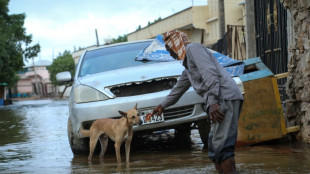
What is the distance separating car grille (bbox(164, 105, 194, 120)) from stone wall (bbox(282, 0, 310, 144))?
1523 millimetres

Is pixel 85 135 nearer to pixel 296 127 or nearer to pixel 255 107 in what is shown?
pixel 255 107

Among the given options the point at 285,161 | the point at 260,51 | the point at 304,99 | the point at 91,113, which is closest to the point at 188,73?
the point at 285,161

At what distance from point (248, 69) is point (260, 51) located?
4.15 m

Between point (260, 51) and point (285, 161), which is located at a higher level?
point (260, 51)

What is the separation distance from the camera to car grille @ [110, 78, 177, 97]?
645cm

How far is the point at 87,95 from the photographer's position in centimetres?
650

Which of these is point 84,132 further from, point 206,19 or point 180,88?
point 206,19

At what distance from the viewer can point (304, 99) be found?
6543mm

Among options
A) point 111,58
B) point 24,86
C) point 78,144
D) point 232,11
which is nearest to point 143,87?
point 78,144

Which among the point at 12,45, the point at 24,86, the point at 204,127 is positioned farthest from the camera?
the point at 24,86

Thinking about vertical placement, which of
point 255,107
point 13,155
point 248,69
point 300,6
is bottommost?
point 13,155

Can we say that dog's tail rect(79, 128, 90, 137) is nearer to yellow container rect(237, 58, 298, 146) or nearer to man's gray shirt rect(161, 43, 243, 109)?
yellow container rect(237, 58, 298, 146)

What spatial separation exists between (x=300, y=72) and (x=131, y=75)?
228 centimetres

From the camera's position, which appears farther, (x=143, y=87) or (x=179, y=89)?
(x=143, y=87)
